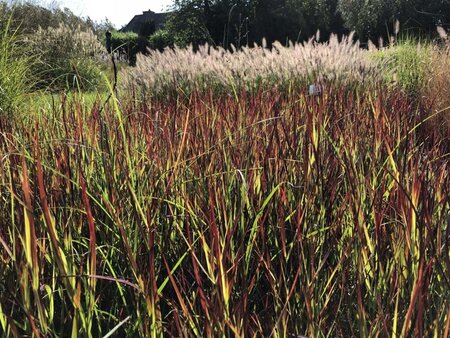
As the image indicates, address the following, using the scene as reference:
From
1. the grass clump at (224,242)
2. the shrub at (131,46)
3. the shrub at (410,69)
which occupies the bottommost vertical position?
the grass clump at (224,242)

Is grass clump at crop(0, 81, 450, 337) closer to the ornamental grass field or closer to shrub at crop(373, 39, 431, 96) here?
the ornamental grass field

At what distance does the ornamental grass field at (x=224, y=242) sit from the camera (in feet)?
3.46

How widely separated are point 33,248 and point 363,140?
4.39 ft

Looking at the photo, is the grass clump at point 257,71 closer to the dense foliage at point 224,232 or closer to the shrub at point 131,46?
the shrub at point 131,46

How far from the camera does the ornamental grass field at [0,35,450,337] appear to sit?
1.05 meters

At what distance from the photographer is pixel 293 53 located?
493 cm

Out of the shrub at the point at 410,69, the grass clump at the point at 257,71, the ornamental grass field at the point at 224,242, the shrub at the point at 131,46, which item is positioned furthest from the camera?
the shrub at the point at 410,69

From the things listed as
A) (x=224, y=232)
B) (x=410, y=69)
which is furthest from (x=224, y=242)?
(x=410, y=69)

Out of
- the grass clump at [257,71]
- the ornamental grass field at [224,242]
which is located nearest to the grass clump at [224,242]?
the ornamental grass field at [224,242]

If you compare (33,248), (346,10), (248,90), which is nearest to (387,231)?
(33,248)

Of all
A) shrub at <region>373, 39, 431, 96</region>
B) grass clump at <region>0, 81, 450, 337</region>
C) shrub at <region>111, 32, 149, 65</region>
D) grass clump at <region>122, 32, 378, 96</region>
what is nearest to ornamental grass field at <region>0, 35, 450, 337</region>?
grass clump at <region>0, 81, 450, 337</region>

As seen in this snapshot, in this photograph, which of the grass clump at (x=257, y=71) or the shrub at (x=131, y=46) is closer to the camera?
the shrub at (x=131, y=46)

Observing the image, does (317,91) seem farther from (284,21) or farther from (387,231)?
(284,21)

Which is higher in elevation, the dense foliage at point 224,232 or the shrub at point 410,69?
the shrub at point 410,69
